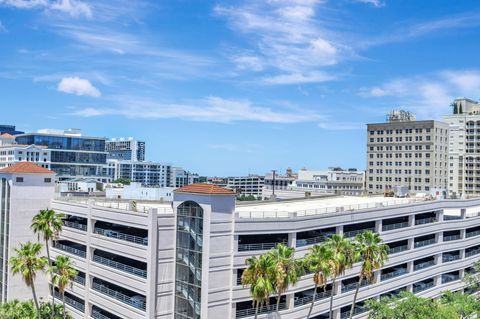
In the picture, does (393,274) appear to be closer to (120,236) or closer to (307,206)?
(307,206)

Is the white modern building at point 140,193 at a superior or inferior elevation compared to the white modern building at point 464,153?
inferior

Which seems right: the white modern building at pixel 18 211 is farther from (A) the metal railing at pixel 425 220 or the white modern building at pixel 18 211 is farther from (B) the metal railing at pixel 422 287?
(A) the metal railing at pixel 425 220

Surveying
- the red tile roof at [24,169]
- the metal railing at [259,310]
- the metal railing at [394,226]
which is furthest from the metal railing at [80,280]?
the metal railing at [394,226]

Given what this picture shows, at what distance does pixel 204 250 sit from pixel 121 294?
1433cm

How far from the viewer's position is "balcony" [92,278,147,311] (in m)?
Result: 55.0

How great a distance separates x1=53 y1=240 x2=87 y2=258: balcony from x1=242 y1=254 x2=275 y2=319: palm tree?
28.7 metres

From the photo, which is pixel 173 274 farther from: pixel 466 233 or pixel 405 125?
pixel 405 125

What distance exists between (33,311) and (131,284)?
44.1 feet

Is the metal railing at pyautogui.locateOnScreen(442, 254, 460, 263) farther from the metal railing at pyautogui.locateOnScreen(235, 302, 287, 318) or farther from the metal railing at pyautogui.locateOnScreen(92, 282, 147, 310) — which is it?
the metal railing at pyautogui.locateOnScreen(92, 282, 147, 310)

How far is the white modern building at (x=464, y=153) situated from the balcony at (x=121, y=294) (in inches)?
5839

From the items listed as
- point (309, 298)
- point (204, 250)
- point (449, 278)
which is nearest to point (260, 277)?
point (204, 250)

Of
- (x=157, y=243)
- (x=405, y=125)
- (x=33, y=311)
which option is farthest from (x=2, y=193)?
(x=405, y=125)

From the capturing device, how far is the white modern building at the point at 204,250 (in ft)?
168

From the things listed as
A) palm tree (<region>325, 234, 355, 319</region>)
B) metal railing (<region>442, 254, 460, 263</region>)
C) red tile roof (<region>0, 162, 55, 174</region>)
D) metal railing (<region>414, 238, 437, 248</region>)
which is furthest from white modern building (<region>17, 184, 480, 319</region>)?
palm tree (<region>325, 234, 355, 319</region>)
